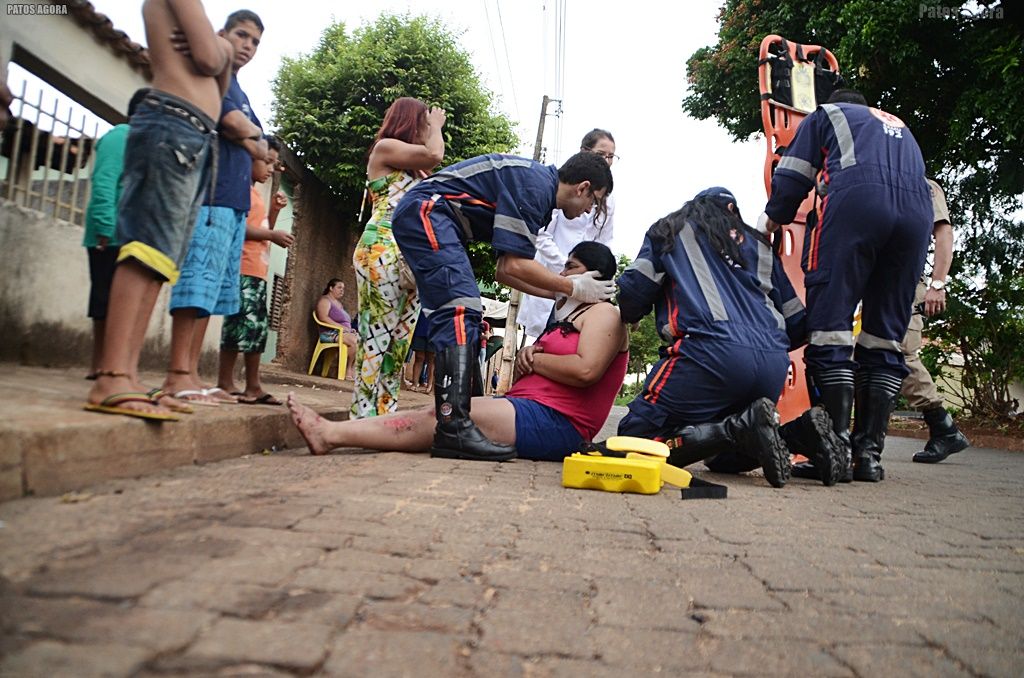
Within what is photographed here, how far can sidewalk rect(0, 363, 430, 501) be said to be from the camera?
1.91 metres

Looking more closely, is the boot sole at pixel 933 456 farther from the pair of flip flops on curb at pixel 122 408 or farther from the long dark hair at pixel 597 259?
the pair of flip flops on curb at pixel 122 408

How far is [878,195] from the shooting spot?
3830mm

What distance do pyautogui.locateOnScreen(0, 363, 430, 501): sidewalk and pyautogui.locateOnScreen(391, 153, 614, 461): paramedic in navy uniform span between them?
0.89 m

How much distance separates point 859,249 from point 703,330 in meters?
0.97

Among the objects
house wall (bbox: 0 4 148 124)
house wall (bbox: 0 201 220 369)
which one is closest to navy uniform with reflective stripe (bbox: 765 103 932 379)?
house wall (bbox: 0 201 220 369)

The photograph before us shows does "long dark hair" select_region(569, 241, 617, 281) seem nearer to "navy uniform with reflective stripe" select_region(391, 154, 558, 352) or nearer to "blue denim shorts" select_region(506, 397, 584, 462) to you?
"navy uniform with reflective stripe" select_region(391, 154, 558, 352)

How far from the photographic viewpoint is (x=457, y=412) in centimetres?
355

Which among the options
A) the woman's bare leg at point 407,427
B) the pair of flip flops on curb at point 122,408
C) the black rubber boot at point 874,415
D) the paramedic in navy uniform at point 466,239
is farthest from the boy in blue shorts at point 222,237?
the black rubber boot at point 874,415

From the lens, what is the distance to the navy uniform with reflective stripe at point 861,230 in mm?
3861

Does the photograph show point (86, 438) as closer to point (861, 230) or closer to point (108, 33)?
point (861, 230)

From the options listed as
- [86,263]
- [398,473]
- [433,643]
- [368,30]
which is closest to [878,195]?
[398,473]

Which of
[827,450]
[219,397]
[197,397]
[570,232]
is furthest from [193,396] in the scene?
[827,450]

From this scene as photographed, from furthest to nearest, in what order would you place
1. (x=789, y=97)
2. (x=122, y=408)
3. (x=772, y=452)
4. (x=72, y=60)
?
1. (x=789, y=97)
2. (x=72, y=60)
3. (x=772, y=452)
4. (x=122, y=408)

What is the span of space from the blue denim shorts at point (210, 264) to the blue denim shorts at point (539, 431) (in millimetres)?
1565
